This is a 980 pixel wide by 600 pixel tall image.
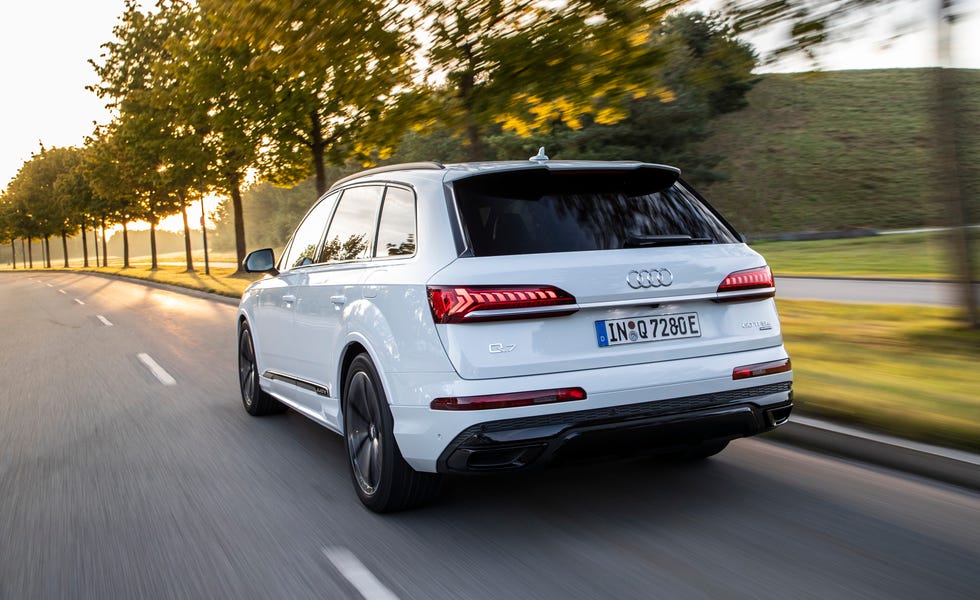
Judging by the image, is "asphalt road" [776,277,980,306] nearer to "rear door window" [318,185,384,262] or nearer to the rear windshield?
the rear windshield

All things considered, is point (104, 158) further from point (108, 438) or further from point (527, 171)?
point (527, 171)

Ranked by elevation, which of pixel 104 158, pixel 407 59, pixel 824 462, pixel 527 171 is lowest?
pixel 824 462

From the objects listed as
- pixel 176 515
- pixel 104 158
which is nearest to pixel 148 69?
pixel 104 158

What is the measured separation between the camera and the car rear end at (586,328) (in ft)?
12.6

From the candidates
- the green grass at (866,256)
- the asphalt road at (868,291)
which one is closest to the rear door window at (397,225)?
the asphalt road at (868,291)

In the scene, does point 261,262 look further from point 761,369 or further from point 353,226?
point 761,369

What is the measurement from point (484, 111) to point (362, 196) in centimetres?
578

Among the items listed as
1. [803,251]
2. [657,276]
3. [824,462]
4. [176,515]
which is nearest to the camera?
[657,276]

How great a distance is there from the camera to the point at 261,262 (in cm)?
664

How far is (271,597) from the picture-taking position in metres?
3.50

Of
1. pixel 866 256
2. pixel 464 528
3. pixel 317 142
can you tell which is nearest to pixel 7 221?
pixel 317 142

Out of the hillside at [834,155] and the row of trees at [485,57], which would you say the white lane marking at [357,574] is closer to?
the row of trees at [485,57]

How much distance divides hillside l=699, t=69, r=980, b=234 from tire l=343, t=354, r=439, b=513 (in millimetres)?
37456

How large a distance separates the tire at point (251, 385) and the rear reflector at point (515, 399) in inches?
142
